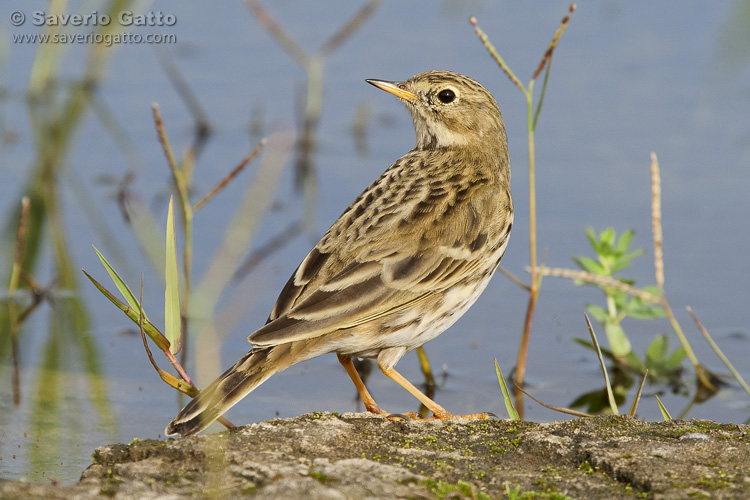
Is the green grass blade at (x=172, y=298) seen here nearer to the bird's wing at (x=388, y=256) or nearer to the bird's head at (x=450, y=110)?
the bird's wing at (x=388, y=256)

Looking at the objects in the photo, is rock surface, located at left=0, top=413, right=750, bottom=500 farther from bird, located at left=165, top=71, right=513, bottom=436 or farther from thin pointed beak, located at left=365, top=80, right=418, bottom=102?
thin pointed beak, located at left=365, top=80, right=418, bottom=102

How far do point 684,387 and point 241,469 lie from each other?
4.32 meters

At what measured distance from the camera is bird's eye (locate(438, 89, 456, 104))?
6.92 meters

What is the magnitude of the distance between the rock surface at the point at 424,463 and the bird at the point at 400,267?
0.43m

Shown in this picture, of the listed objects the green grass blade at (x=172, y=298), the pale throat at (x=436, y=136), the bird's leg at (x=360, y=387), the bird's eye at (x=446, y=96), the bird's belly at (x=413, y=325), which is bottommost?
the bird's leg at (x=360, y=387)

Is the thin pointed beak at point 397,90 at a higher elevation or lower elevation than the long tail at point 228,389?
higher

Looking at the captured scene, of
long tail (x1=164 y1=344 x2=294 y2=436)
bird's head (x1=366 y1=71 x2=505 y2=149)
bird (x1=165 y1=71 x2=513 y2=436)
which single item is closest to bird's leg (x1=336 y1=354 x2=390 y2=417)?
bird (x1=165 y1=71 x2=513 y2=436)

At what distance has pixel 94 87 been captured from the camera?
483 inches

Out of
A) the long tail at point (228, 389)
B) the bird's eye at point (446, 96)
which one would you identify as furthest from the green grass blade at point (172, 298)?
the bird's eye at point (446, 96)

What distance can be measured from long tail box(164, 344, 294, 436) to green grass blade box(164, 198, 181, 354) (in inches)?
11.0

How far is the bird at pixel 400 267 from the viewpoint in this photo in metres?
4.95

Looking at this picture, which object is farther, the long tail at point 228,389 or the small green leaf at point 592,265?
the small green leaf at point 592,265

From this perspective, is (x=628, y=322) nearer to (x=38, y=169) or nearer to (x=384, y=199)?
(x=384, y=199)

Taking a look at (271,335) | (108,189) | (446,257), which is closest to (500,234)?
(446,257)
